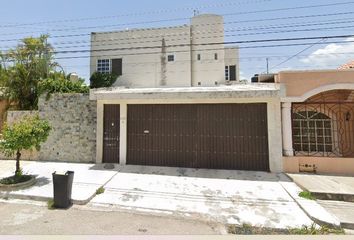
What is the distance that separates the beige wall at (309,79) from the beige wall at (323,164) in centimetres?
238

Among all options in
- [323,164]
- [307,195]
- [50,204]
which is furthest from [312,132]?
[50,204]

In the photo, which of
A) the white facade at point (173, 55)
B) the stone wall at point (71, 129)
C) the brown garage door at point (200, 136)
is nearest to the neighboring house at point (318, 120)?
the brown garage door at point (200, 136)

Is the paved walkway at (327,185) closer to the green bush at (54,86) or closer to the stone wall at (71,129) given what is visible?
the stone wall at (71,129)

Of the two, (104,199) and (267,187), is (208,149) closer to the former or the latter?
(267,187)

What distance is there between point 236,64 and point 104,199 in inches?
844

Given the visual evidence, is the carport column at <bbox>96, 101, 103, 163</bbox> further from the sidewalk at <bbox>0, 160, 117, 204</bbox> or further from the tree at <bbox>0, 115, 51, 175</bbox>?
the tree at <bbox>0, 115, 51, 175</bbox>

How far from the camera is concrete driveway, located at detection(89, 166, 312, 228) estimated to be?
4.97m

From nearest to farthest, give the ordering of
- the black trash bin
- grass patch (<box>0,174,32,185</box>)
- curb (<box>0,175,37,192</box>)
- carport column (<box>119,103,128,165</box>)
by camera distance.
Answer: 1. the black trash bin
2. curb (<box>0,175,37,192</box>)
3. grass patch (<box>0,174,32,185</box>)
4. carport column (<box>119,103,128,165</box>)

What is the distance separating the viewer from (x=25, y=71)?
13391mm

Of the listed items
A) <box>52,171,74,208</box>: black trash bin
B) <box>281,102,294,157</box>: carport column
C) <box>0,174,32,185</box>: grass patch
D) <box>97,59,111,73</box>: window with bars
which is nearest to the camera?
<box>52,171,74,208</box>: black trash bin

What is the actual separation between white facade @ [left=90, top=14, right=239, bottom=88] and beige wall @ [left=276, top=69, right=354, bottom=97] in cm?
1243

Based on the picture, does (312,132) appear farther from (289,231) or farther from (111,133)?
(111,133)

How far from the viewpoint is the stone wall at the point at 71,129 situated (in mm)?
9492

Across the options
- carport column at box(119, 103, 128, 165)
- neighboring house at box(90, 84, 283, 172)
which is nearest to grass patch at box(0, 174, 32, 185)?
neighboring house at box(90, 84, 283, 172)
